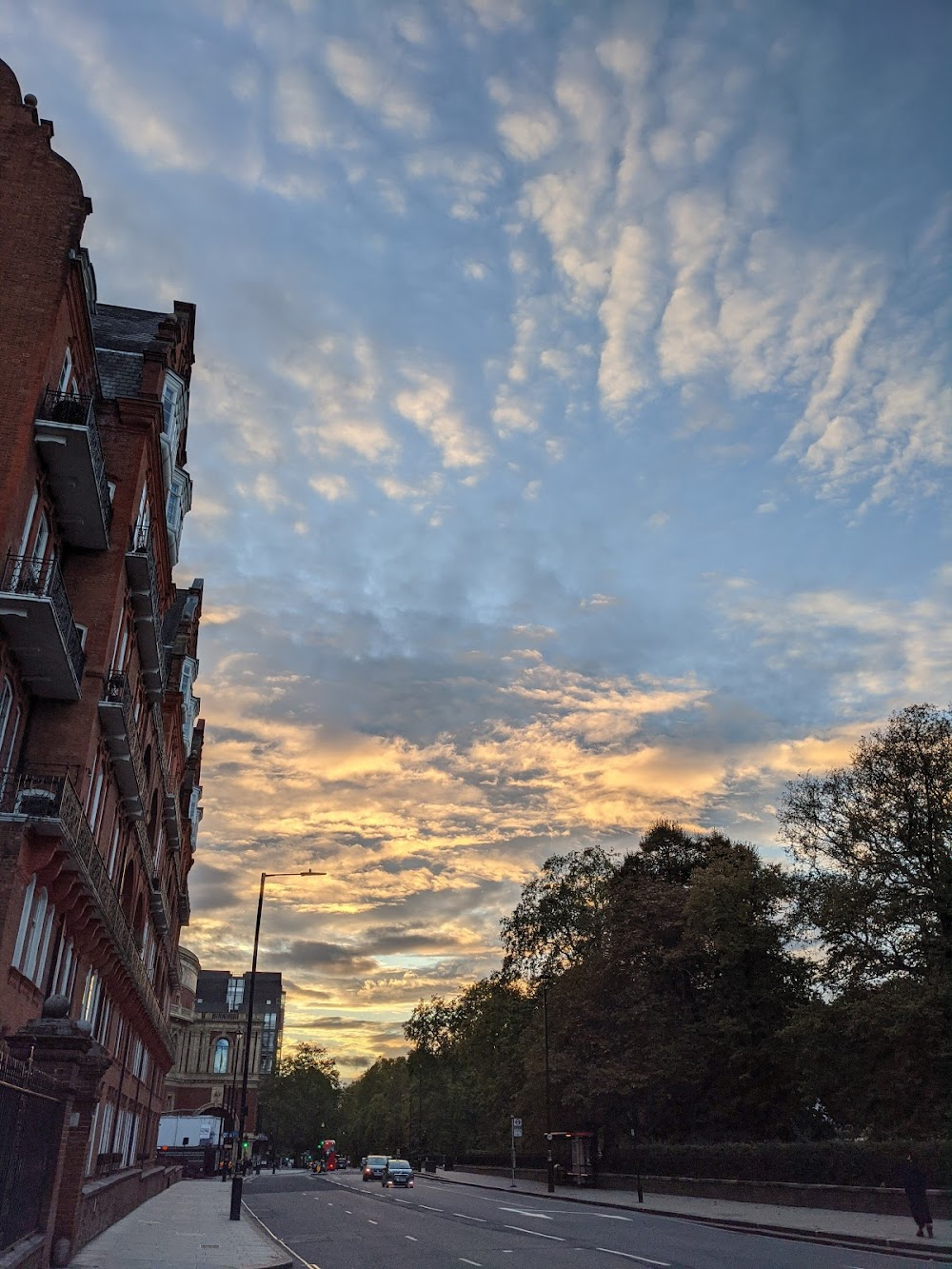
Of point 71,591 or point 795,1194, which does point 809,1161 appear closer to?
point 795,1194

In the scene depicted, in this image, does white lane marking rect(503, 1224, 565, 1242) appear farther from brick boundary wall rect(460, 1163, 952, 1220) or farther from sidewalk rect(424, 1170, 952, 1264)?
brick boundary wall rect(460, 1163, 952, 1220)

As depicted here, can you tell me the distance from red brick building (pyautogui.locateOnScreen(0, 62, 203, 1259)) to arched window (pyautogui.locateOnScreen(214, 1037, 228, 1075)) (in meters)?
97.7

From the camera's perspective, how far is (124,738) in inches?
987

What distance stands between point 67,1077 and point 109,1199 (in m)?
15.9

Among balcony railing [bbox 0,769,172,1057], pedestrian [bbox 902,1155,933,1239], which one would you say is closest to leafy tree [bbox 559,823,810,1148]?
pedestrian [bbox 902,1155,933,1239]

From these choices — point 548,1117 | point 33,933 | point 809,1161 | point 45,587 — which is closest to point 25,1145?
point 33,933

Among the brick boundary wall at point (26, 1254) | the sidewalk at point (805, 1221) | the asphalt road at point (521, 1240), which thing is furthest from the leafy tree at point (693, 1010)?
the brick boundary wall at point (26, 1254)

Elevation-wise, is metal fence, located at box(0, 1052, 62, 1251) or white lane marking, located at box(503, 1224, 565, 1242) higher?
metal fence, located at box(0, 1052, 62, 1251)

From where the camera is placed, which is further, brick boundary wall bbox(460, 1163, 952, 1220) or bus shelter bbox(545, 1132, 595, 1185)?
bus shelter bbox(545, 1132, 595, 1185)

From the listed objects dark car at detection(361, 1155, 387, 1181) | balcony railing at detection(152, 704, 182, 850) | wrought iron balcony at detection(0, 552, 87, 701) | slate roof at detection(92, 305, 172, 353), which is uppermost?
slate roof at detection(92, 305, 172, 353)

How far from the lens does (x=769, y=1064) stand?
48000mm

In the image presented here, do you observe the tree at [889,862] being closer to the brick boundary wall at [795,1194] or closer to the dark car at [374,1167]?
the brick boundary wall at [795,1194]

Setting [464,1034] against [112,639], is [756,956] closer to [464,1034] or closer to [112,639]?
[112,639]

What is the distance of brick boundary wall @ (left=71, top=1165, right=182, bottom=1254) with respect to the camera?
21141mm
